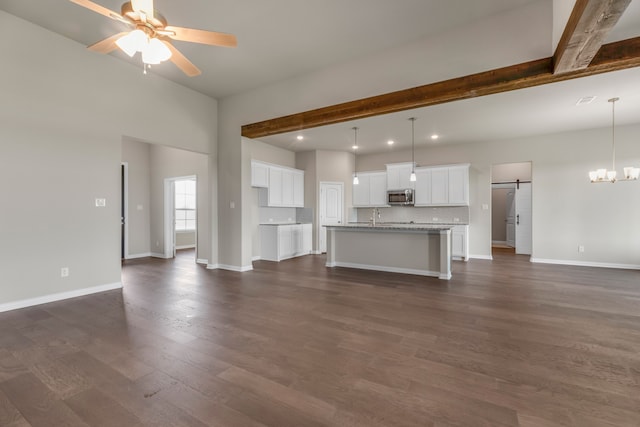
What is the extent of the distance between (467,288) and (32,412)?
15.7 feet

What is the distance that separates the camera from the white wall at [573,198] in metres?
5.89

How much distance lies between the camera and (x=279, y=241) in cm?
683

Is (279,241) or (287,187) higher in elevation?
(287,187)

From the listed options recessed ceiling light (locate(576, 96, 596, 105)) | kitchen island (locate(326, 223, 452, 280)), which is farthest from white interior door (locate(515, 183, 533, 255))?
→ recessed ceiling light (locate(576, 96, 596, 105))

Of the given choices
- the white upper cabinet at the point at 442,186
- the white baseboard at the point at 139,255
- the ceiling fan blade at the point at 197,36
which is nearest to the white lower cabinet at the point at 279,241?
the white baseboard at the point at 139,255

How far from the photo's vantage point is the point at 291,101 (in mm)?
4957

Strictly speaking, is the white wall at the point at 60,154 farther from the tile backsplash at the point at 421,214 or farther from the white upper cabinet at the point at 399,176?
the tile backsplash at the point at 421,214

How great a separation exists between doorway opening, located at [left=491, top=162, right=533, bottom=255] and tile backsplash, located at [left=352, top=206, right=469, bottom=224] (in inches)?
71.6

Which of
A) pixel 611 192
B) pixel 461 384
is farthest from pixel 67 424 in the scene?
pixel 611 192

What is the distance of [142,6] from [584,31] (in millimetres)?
3639

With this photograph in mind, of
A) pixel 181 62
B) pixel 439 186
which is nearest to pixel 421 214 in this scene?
pixel 439 186

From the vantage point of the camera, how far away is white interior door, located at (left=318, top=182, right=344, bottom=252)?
7996mm

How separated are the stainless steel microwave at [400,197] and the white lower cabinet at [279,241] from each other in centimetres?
267

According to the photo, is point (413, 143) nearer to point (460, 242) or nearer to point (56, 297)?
point (460, 242)
